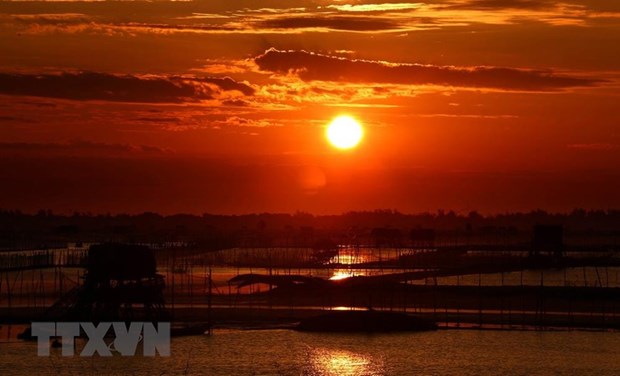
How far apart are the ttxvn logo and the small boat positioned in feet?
25.7

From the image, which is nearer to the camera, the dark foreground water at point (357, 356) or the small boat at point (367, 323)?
the dark foreground water at point (357, 356)

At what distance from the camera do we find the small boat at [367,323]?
190ft

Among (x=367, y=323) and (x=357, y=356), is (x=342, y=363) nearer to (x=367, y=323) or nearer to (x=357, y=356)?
(x=357, y=356)

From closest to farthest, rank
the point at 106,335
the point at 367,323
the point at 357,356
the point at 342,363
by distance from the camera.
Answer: the point at 342,363, the point at 357,356, the point at 106,335, the point at 367,323

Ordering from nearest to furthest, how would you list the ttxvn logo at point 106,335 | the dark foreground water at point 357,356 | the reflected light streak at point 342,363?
the dark foreground water at point 357,356, the reflected light streak at point 342,363, the ttxvn logo at point 106,335

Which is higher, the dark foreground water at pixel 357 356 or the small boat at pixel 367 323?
the small boat at pixel 367 323

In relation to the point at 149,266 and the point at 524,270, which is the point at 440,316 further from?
the point at 524,270

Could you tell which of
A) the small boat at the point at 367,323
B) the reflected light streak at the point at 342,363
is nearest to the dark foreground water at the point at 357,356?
the reflected light streak at the point at 342,363

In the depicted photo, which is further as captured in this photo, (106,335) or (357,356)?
(106,335)

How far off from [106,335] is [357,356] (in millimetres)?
13302

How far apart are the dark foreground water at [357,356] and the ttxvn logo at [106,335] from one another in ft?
3.02

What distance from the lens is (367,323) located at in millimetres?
58594

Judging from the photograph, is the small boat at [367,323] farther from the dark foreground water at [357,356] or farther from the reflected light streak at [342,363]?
the reflected light streak at [342,363]

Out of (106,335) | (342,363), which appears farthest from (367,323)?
(106,335)
